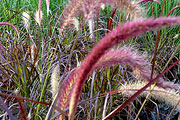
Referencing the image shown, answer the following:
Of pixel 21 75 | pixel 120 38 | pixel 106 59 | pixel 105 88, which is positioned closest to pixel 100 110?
pixel 105 88

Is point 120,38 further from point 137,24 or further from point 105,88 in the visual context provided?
point 105,88

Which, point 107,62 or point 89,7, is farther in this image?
point 89,7

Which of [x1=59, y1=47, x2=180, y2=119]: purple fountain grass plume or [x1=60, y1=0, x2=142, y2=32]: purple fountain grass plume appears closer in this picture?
[x1=59, y1=47, x2=180, y2=119]: purple fountain grass plume

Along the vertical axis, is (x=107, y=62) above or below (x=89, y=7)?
below

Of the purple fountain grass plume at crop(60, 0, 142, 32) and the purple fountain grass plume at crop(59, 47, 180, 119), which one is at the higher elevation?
the purple fountain grass plume at crop(60, 0, 142, 32)

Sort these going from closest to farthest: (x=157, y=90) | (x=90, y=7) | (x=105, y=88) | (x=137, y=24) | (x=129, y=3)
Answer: (x=137, y=24), (x=90, y=7), (x=157, y=90), (x=129, y=3), (x=105, y=88)

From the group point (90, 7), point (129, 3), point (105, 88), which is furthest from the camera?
point (105, 88)

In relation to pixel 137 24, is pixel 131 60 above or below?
below

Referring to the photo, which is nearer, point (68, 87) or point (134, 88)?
point (68, 87)
